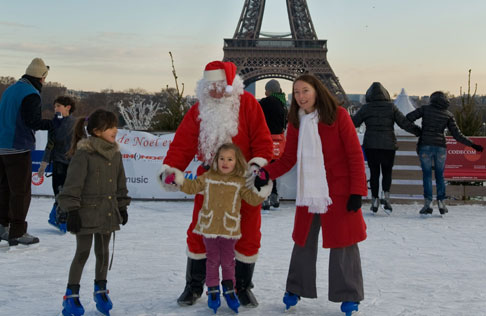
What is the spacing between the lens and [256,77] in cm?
3841

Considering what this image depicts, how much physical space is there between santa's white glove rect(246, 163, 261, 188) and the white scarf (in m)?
0.27

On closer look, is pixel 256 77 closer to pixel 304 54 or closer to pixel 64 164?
pixel 304 54

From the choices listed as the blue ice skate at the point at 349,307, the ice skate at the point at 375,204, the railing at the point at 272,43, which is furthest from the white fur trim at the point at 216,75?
the railing at the point at 272,43

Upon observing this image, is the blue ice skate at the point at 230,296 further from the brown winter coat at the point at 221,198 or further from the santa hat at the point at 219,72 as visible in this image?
the santa hat at the point at 219,72

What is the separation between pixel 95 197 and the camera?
3.46m

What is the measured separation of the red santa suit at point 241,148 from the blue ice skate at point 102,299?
1.96ft

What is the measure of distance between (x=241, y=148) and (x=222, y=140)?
159mm

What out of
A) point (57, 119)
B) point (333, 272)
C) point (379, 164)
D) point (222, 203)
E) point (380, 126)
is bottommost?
point (333, 272)

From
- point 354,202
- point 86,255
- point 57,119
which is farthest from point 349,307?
point 57,119

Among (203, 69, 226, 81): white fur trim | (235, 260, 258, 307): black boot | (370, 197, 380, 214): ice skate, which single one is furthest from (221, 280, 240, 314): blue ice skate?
(370, 197, 380, 214): ice skate

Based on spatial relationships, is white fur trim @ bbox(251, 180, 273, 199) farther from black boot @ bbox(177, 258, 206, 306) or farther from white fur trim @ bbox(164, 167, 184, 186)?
black boot @ bbox(177, 258, 206, 306)

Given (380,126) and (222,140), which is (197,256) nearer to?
(222,140)

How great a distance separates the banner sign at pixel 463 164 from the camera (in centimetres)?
920

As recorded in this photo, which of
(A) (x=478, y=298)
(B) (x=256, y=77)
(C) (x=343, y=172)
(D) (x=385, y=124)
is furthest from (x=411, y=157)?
(B) (x=256, y=77)
